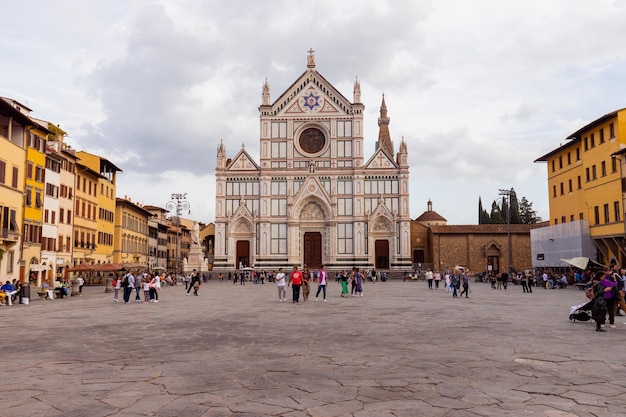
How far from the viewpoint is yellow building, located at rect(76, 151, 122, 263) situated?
4969 centimetres

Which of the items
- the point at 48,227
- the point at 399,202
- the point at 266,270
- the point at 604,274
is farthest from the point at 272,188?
the point at 604,274

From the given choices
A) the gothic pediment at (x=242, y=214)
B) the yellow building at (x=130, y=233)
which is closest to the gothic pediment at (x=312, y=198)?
the gothic pediment at (x=242, y=214)

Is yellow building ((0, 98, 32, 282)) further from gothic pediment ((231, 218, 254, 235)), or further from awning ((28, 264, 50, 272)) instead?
gothic pediment ((231, 218, 254, 235))

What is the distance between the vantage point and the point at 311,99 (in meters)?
63.0

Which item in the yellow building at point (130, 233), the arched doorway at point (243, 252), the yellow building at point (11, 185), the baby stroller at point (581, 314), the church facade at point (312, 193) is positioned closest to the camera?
the baby stroller at point (581, 314)

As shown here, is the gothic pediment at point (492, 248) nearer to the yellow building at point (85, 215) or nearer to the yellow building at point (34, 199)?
the yellow building at point (85, 215)

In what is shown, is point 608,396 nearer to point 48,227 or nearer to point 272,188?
point 48,227

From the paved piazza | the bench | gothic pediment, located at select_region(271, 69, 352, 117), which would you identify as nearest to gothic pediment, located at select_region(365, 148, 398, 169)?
gothic pediment, located at select_region(271, 69, 352, 117)

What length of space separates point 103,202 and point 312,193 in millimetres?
22192

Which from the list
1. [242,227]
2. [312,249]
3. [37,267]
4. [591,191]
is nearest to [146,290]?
[37,267]

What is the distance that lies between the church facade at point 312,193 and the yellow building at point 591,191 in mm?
17792

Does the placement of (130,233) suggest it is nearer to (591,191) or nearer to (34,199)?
(34,199)

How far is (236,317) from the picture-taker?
54.4 feet

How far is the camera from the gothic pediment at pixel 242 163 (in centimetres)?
6206
